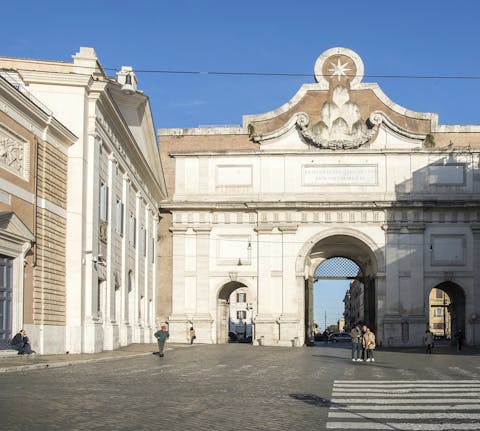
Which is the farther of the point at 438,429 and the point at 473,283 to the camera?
the point at 473,283

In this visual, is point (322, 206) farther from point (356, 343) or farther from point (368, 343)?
point (368, 343)

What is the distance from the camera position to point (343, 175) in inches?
1866

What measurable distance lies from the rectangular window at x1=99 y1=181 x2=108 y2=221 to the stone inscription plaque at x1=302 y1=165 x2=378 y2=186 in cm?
1800

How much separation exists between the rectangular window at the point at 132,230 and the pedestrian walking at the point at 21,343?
14.9m

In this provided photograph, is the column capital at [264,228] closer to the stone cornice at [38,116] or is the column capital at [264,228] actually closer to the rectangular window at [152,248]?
the rectangular window at [152,248]

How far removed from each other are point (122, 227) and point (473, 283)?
69.8 ft

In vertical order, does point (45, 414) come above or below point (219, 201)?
below

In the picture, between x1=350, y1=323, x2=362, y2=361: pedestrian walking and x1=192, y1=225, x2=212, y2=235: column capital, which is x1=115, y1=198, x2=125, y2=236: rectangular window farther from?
x1=192, y1=225, x2=212, y2=235: column capital

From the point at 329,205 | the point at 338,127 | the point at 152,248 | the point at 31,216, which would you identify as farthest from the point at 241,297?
the point at 31,216

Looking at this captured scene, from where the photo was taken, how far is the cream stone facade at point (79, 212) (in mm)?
25484

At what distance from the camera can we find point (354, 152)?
4712 centimetres

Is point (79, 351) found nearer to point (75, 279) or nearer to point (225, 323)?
point (75, 279)

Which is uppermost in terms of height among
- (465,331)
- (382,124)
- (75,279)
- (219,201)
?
(382,124)

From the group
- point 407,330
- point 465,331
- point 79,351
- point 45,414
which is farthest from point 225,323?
point 45,414
